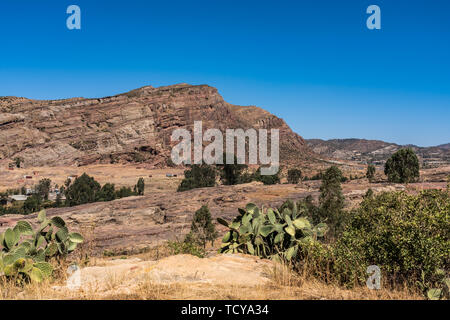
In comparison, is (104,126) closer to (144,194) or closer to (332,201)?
(144,194)

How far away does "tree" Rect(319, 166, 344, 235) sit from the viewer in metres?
24.7

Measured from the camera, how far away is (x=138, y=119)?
140625 millimetres

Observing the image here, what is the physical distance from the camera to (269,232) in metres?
8.73

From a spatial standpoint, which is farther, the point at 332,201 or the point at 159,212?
the point at 159,212

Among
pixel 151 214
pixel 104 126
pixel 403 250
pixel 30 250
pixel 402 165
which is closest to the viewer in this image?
pixel 403 250

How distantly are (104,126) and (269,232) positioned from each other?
140504 mm

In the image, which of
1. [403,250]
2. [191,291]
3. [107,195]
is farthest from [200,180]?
[191,291]

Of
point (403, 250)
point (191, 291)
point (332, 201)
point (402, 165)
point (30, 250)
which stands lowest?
point (332, 201)

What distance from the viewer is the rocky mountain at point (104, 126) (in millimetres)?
127875

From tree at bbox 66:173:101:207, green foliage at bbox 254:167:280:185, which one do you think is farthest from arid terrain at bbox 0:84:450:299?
tree at bbox 66:173:101:207

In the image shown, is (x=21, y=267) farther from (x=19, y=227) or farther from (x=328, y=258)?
(x=328, y=258)
